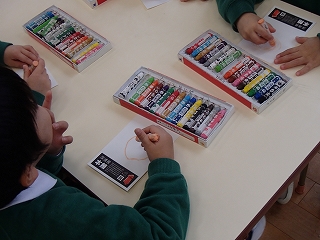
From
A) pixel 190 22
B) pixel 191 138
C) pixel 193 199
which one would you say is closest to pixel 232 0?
pixel 190 22

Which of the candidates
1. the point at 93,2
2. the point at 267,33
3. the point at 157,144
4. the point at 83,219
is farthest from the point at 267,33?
the point at 83,219

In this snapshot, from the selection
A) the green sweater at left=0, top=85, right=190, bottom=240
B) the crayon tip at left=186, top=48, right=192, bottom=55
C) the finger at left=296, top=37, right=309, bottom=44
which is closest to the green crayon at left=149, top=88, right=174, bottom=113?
the crayon tip at left=186, top=48, right=192, bottom=55

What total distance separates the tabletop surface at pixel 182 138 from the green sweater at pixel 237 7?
0.04 metres

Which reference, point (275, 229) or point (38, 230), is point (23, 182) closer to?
point (38, 230)

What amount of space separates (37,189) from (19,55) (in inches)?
20.5

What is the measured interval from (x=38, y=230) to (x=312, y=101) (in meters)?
0.66

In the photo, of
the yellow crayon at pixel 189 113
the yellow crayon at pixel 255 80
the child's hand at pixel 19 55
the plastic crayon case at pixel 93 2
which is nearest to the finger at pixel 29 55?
the child's hand at pixel 19 55

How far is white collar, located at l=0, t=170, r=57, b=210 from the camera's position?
2.40 ft

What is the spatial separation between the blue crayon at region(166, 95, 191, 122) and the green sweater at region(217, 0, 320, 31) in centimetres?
29

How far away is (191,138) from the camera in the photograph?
0.92 m

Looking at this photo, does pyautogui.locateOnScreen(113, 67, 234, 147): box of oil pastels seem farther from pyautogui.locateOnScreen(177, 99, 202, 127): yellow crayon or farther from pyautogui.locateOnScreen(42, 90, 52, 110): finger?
pyautogui.locateOnScreen(42, 90, 52, 110): finger

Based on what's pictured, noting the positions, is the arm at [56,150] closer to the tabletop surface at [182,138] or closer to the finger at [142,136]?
the tabletop surface at [182,138]

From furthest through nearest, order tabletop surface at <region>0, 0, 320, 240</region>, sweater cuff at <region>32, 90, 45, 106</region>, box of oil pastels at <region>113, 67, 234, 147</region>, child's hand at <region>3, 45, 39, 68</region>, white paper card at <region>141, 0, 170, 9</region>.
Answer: white paper card at <region>141, 0, 170, 9</region> → child's hand at <region>3, 45, 39, 68</region> → sweater cuff at <region>32, 90, 45, 106</region> → box of oil pastels at <region>113, 67, 234, 147</region> → tabletop surface at <region>0, 0, 320, 240</region>

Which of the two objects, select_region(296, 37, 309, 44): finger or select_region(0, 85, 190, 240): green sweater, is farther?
select_region(296, 37, 309, 44): finger
